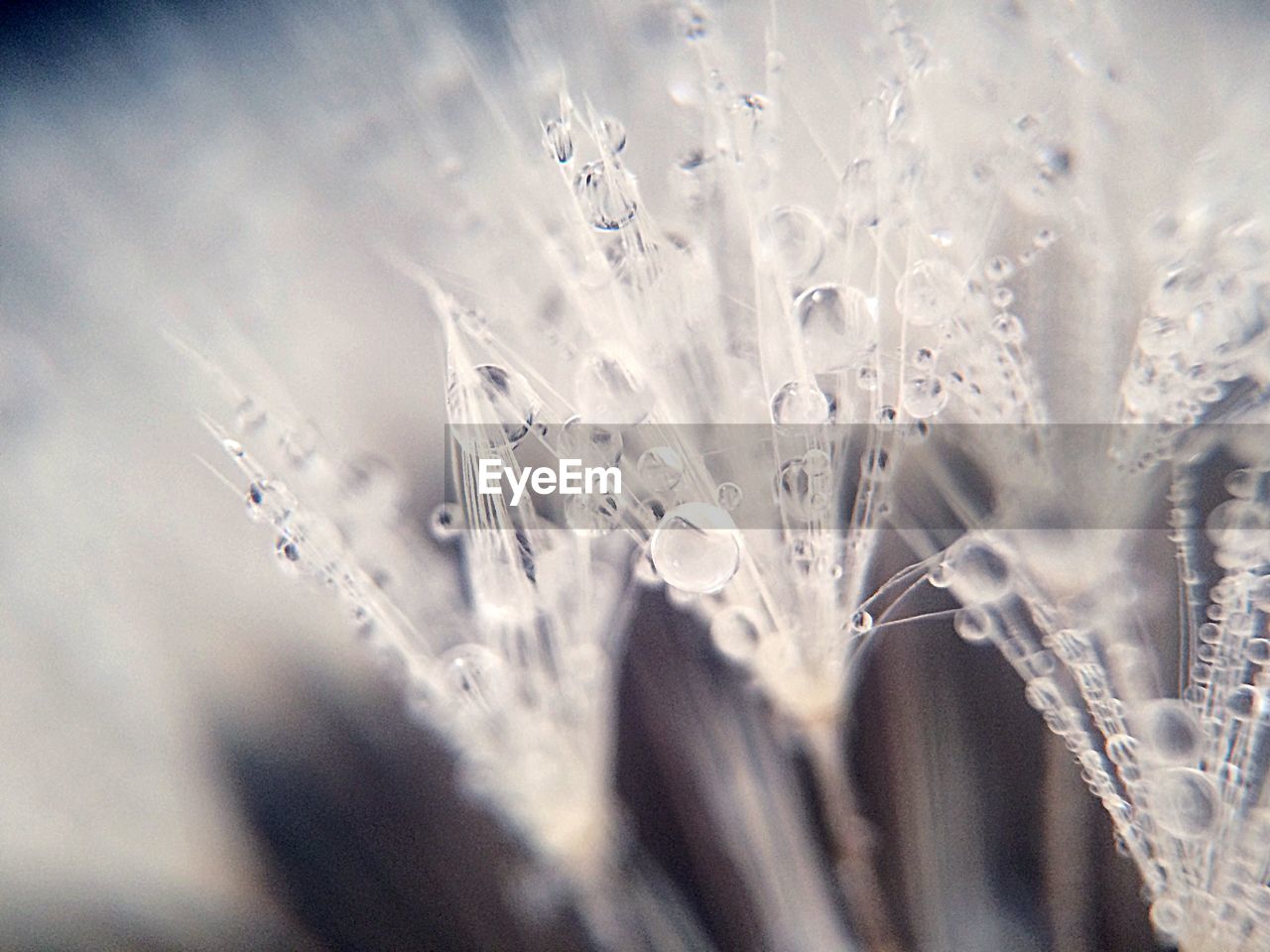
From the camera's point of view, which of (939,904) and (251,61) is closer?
(939,904)

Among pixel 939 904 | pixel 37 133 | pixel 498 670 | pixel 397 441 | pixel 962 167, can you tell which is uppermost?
Answer: pixel 37 133

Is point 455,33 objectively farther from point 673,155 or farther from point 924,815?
point 924,815

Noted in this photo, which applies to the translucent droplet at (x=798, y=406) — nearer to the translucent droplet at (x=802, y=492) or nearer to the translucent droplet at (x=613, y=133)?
the translucent droplet at (x=802, y=492)

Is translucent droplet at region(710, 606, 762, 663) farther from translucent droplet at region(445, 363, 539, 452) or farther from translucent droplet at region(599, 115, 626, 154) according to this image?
translucent droplet at region(599, 115, 626, 154)

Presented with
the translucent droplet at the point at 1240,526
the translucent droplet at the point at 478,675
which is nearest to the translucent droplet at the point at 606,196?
the translucent droplet at the point at 478,675

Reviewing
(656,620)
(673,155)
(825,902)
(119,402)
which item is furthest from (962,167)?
(119,402)

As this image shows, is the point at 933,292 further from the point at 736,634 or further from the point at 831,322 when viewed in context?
the point at 736,634
